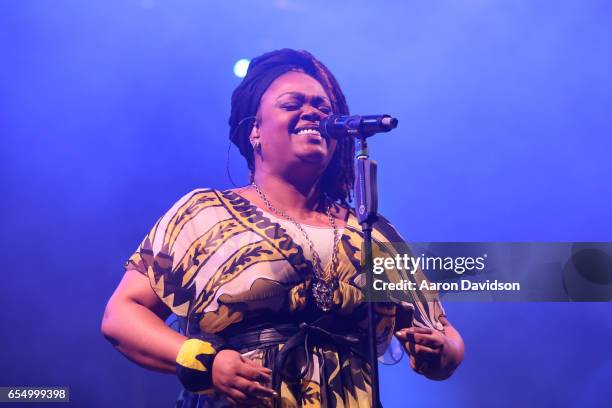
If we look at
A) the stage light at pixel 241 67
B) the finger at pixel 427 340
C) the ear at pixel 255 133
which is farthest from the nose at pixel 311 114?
the finger at pixel 427 340

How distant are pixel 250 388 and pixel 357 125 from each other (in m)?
0.85

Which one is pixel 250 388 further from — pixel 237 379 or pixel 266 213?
pixel 266 213

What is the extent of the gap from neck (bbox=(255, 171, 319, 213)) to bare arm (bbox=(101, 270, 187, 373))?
0.51 m

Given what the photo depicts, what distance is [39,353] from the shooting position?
9.46 feet

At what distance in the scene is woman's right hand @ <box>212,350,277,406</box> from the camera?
2549 millimetres

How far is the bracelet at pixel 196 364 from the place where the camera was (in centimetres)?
256

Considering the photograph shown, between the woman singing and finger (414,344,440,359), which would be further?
finger (414,344,440,359)

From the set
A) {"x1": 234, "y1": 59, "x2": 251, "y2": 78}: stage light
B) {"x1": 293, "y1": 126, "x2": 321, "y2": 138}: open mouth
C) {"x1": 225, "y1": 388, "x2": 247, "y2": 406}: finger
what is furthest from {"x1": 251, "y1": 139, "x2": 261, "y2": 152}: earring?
{"x1": 225, "y1": 388, "x2": 247, "y2": 406}: finger

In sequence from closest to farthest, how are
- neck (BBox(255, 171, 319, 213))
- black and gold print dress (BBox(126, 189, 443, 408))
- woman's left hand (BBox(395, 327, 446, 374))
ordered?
1. black and gold print dress (BBox(126, 189, 443, 408))
2. woman's left hand (BBox(395, 327, 446, 374))
3. neck (BBox(255, 171, 319, 213))

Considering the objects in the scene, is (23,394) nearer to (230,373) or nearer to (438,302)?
(230,373)

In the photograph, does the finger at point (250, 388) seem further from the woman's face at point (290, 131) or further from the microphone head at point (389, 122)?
the microphone head at point (389, 122)

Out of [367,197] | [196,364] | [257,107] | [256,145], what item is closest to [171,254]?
[196,364]

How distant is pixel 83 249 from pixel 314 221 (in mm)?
801

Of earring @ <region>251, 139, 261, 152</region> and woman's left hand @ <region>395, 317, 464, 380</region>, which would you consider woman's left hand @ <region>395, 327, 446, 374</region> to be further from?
earring @ <region>251, 139, 261, 152</region>
